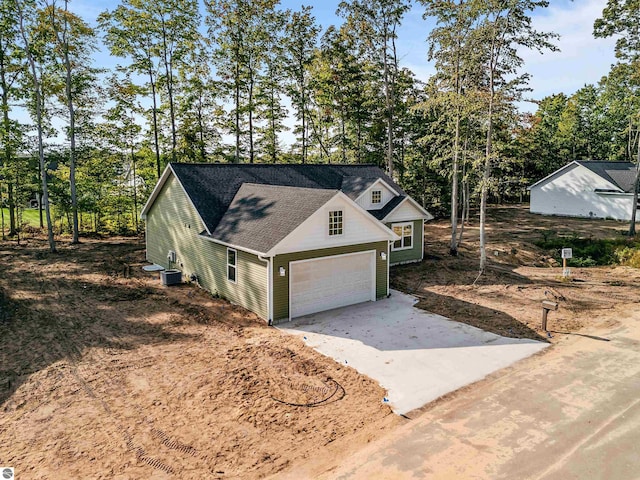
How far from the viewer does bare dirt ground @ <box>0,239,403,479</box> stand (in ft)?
22.5

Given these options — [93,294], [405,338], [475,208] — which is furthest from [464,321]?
[475,208]

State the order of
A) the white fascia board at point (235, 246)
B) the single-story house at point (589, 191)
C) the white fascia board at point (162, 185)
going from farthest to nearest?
the single-story house at point (589, 191)
the white fascia board at point (162, 185)
the white fascia board at point (235, 246)

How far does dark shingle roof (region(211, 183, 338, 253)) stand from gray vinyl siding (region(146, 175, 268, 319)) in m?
0.55

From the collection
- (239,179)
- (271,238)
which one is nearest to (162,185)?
(239,179)

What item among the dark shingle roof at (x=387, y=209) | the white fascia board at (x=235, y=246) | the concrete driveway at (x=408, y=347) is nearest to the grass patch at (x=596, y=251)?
the dark shingle roof at (x=387, y=209)

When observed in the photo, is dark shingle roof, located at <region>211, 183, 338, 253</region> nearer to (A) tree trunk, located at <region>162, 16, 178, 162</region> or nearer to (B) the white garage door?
(B) the white garage door

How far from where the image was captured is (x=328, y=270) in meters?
14.4

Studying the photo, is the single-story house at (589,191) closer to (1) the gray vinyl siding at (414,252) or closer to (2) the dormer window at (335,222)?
(1) the gray vinyl siding at (414,252)

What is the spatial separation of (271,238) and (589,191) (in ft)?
120

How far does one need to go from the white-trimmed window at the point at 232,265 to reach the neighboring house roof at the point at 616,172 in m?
35.9

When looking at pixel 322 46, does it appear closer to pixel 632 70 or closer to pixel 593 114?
pixel 632 70

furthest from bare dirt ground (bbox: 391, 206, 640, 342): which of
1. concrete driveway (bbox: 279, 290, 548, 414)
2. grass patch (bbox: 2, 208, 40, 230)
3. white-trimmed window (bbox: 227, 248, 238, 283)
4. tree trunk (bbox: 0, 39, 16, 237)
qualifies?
grass patch (bbox: 2, 208, 40, 230)

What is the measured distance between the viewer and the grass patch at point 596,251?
72.1 feet

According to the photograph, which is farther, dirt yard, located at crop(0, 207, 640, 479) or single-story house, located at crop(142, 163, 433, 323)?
single-story house, located at crop(142, 163, 433, 323)
